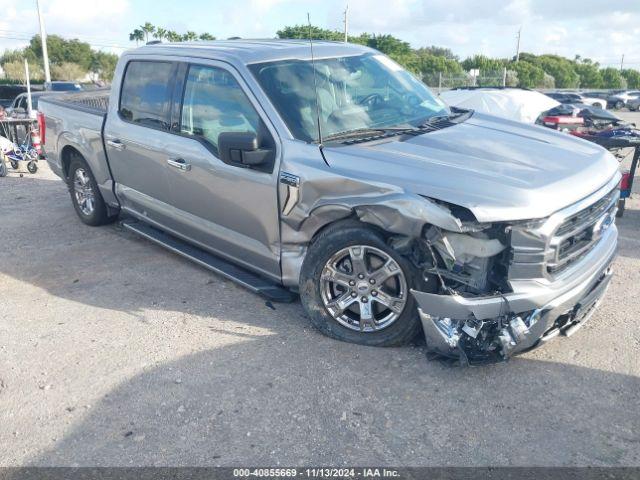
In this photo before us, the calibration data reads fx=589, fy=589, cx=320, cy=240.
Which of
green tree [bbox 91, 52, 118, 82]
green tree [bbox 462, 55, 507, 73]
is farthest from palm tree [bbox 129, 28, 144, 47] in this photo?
green tree [bbox 462, 55, 507, 73]

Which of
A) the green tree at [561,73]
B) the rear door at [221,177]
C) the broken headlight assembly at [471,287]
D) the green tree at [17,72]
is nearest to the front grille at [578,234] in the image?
the broken headlight assembly at [471,287]

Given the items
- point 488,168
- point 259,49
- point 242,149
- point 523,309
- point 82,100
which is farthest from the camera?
point 82,100

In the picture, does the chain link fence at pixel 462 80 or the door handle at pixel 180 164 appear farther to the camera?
the chain link fence at pixel 462 80

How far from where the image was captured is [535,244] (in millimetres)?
3209

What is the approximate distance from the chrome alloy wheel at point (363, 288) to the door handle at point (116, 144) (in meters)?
2.74

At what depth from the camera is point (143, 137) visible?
17.3 ft

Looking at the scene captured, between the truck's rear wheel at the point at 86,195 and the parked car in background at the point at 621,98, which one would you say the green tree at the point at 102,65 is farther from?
the truck's rear wheel at the point at 86,195

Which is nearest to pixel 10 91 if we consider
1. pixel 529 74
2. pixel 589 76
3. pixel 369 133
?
pixel 369 133

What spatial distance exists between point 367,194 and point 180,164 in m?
1.90

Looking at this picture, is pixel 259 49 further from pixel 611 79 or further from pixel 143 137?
pixel 611 79

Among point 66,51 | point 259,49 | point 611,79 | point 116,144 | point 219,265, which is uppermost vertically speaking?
point 66,51

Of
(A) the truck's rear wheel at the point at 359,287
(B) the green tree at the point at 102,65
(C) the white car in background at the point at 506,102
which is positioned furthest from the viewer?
(B) the green tree at the point at 102,65

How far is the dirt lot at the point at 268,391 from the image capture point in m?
3.02

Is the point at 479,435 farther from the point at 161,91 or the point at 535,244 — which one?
the point at 161,91
